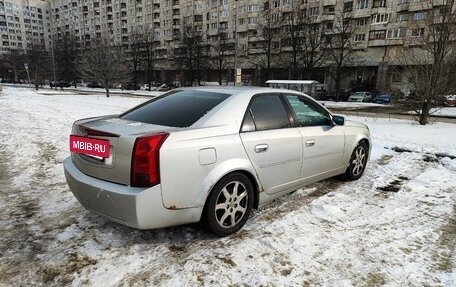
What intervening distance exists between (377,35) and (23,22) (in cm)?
11563

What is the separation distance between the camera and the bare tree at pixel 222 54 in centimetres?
5938

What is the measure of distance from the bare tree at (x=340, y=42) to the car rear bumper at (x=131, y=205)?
129 feet

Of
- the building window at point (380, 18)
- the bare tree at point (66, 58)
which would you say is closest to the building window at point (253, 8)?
the building window at point (380, 18)

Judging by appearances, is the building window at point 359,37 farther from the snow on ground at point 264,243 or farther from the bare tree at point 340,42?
the snow on ground at point 264,243

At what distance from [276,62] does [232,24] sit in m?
19.6

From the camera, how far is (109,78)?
33.2m

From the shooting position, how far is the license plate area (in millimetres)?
2882

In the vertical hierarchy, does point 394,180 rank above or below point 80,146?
→ below

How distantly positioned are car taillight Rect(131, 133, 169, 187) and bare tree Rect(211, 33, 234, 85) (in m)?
56.6

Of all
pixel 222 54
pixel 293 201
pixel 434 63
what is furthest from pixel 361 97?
pixel 293 201

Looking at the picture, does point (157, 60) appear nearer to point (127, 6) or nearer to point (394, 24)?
point (127, 6)

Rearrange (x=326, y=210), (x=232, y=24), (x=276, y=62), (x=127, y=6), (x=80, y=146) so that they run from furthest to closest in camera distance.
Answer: (x=127, y=6), (x=232, y=24), (x=276, y=62), (x=326, y=210), (x=80, y=146)

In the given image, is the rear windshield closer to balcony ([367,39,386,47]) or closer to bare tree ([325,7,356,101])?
bare tree ([325,7,356,101])

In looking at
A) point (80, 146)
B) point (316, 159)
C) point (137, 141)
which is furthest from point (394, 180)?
point (80, 146)
